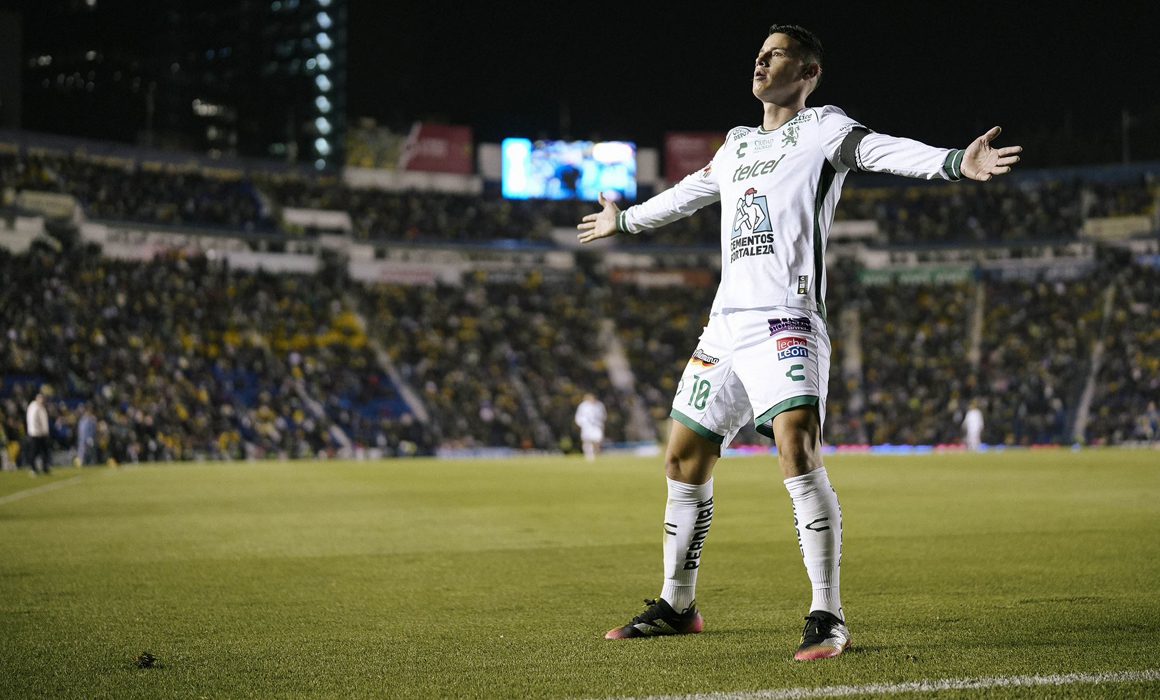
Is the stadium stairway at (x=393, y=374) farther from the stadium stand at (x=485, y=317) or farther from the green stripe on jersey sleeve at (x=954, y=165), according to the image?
the green stripe on jersey sleeve at (x=954, y=165)

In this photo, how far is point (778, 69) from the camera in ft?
17.9

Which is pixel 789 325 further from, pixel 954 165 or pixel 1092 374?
pixel 1092 374

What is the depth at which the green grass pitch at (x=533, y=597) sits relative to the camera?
A: 4594 mm

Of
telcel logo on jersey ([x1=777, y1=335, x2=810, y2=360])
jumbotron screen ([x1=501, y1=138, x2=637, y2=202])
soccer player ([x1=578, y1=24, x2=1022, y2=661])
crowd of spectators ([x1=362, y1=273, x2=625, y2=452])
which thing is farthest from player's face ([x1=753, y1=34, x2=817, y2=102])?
jumbotron screen ([x1=501, y1=138, x2=637, y2=202])

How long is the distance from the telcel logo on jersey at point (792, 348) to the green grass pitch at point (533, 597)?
1.37 meters

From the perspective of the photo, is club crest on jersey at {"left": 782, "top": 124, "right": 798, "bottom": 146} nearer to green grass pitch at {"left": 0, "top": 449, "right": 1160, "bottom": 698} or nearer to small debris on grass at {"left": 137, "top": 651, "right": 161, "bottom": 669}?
green grass pitch at {"left": 0, "top": 449, "right": 1160, "bottom": 698}

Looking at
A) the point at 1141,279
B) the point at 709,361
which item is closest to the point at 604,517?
the point at 709,361

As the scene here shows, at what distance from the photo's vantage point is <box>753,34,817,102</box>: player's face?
5.46 meters

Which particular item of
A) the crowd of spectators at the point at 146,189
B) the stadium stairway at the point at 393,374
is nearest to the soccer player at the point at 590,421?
the stadium stairway at the point at 393,374

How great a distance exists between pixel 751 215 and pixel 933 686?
2.36 metres

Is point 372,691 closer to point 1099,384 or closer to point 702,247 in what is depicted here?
point 1099,384

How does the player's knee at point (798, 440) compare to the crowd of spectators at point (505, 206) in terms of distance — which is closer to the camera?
the player's knee at point (798, 440)

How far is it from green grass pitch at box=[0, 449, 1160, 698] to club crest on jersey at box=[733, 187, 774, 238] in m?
2.01

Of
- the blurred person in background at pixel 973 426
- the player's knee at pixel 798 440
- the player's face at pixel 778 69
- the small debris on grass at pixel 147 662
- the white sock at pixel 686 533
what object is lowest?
the blurred person in background at pixel 973 426
